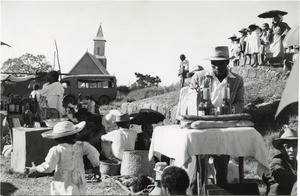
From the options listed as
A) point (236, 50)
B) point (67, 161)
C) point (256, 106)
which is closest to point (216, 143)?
point (67, 161)

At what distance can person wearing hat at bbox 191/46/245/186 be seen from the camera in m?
4.43

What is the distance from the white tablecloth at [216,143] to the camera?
3.66 m

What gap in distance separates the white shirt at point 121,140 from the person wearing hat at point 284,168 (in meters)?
2.41

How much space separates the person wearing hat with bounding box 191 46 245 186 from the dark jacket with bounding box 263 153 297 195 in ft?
1.61

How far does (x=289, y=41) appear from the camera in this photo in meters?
3.32

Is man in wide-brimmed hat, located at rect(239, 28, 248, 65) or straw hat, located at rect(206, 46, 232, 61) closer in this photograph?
straw hat, located at rect(206, 46, 232, 61)

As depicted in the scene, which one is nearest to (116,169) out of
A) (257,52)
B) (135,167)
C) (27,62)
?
(135,167)

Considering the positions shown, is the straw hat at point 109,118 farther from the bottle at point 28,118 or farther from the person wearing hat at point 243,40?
the person wearing hat at point 243,40

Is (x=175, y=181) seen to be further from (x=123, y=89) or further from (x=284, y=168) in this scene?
(x=123, y=89)

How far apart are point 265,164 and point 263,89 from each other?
26.2 feet

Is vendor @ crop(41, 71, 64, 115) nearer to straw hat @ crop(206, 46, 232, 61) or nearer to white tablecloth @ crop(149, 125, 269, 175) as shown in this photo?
straw hat @ crop(206, 46, 232, 61)

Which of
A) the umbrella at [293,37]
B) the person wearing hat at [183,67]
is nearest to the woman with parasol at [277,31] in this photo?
the person wearing hat at [183,67]

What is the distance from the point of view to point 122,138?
6152mm

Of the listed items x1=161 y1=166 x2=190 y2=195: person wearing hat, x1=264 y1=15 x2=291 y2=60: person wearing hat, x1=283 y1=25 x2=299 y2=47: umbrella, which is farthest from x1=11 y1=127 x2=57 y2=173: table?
x1=264 y1=15 x2=291 y2=60: person wearing hat
